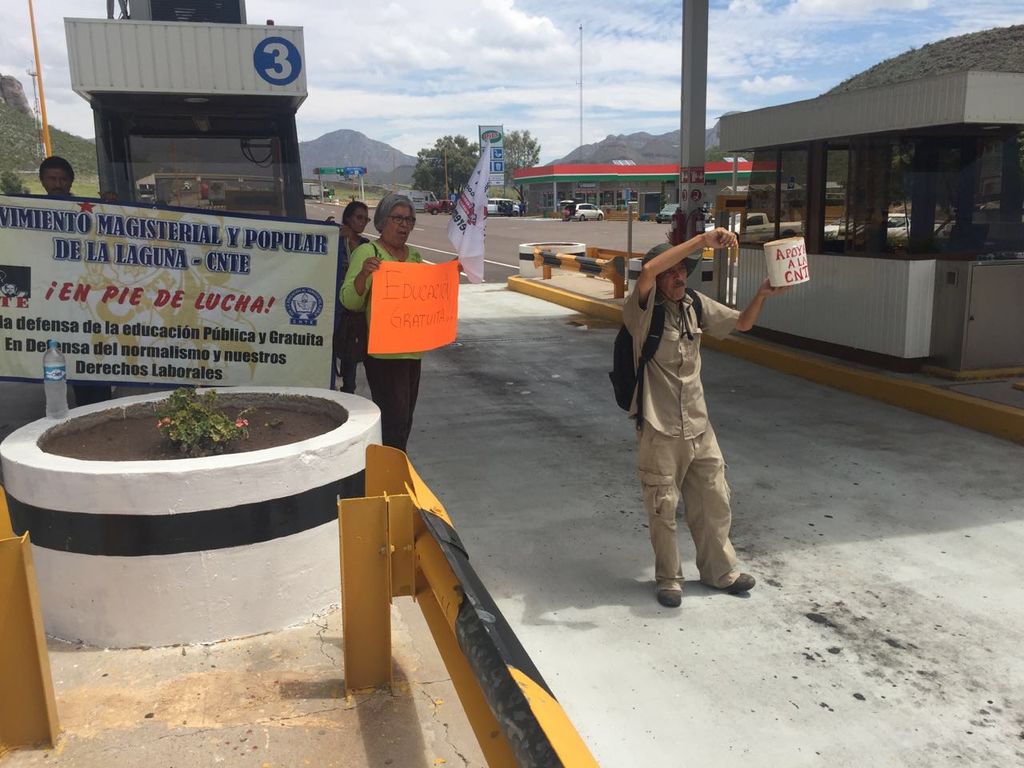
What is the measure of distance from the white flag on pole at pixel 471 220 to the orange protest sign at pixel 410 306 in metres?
0.19

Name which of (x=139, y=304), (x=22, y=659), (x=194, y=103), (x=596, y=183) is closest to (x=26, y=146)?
(x=596, y=183)

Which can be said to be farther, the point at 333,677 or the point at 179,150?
the point at 179,150

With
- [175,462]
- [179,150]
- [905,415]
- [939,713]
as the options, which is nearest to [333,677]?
[175,462]

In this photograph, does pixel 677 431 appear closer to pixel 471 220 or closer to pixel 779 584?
pixel 779 584

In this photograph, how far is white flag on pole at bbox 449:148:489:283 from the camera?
4875 mm

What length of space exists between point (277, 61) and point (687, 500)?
4342mm

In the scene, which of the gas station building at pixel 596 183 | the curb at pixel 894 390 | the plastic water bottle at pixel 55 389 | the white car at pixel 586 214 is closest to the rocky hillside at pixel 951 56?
the gas station building at pixel 596 183

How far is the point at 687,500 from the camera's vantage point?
420 centimetres

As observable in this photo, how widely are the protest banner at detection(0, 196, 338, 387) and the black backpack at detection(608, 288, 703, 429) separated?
6.46ft

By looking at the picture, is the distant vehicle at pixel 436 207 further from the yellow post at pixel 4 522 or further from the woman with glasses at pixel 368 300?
the yellow post at pixel 4 522

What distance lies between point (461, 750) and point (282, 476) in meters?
1.34

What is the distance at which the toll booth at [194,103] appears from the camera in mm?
5910

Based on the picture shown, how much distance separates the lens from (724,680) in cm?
346

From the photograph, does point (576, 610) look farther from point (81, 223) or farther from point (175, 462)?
point (81, 223)
